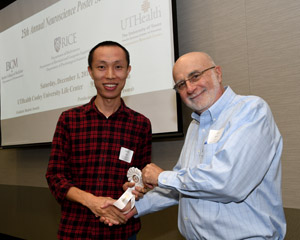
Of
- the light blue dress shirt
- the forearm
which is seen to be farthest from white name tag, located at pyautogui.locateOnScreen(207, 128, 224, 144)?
the forearm

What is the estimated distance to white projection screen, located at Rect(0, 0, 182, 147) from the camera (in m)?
2.75

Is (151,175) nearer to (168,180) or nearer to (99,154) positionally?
(168,180)

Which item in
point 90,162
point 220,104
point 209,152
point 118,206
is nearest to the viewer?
point 209,152

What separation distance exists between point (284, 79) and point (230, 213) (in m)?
1.22

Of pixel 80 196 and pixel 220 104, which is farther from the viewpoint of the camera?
pixel 80 196

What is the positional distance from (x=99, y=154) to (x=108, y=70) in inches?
17.3

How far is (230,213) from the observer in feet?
3.97

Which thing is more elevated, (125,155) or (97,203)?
(125,155)

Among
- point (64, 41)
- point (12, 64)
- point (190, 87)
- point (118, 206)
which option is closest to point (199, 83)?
point (190, 87)

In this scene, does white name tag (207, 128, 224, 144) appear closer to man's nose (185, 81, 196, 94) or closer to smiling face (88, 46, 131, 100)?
man's nose (185, 81, 196, 94)

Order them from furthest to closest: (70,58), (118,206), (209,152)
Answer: (70,58)
(118,206)
(209,152)

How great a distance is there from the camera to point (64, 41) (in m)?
3.73

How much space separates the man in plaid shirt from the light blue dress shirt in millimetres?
419

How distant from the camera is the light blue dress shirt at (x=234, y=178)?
3.66 ft
